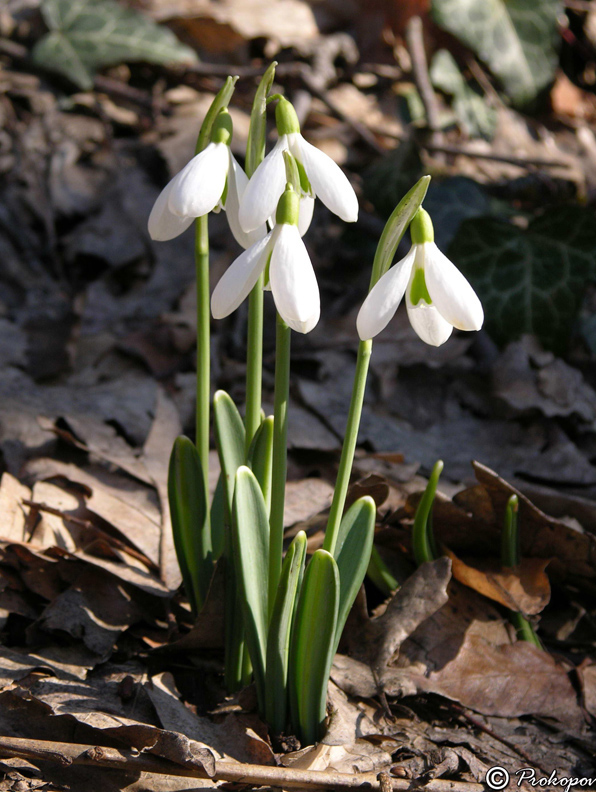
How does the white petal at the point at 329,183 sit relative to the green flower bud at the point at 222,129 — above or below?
below

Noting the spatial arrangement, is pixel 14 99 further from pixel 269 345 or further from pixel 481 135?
pixel 481 135

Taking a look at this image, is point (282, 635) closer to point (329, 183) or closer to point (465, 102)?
point (329, 183)

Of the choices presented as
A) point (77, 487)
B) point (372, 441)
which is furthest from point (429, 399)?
point (77, 487)

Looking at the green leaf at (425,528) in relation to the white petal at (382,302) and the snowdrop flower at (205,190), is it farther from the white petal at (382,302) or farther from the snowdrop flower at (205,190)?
the snowdrop flower at (205,190)

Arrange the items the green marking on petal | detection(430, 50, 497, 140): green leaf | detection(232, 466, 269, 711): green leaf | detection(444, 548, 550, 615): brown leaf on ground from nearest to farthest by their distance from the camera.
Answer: the green marking on petal, detection(232, 466, 269, 711): green leaf, detection(444, 548, 550, 615): brown leaf on ground, detection(430, 50, 497, 140): green leaf

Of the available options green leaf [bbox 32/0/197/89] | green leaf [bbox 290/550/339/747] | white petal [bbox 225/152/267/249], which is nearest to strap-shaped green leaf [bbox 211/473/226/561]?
green leaf [bbox 290/550/339/747]

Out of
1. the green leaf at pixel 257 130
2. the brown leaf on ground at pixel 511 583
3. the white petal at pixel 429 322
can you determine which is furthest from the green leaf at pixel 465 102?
the white petal at pixel 429 322

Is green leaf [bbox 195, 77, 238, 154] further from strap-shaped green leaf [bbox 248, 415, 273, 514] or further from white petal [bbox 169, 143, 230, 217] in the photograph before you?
strap-shaped green leaf [bbox 248, 415, 273, 514]
